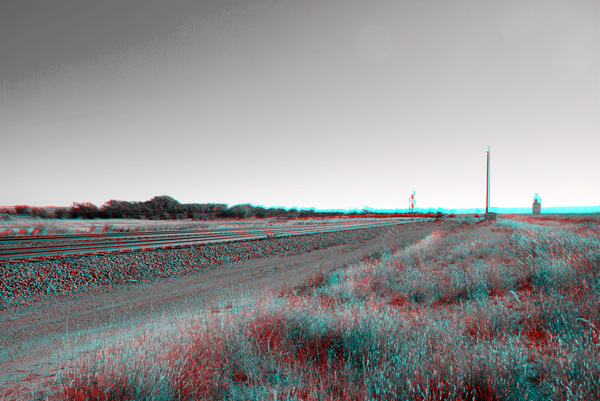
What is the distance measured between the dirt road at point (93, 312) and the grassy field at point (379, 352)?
0.62m

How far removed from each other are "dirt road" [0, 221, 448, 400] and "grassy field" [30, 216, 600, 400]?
62 centimetres

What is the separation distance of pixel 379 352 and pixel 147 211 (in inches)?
2875

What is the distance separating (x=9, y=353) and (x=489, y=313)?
8.33 metres

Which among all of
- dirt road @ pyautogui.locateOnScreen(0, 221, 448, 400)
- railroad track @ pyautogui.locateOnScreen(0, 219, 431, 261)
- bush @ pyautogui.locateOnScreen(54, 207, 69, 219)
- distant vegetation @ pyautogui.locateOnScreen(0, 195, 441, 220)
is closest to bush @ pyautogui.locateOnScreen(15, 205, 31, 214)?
distant vegetation @ pyautogui.locateOnScreen(0, 195, 441, 220)

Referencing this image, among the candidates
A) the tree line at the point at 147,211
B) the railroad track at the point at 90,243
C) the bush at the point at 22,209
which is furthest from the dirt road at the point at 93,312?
the bush at the point at 22,209

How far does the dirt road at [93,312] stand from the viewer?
167 inches

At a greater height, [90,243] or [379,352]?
[379,352]

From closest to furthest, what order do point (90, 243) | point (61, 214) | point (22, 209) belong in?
point (90, 243)
point (61, 214)
point (22, 209)

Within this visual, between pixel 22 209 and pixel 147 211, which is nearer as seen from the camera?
pixel 22 209

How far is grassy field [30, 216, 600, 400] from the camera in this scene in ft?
9.98

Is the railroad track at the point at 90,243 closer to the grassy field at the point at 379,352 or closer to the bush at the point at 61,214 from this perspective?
the grassy field at the point at 379,352

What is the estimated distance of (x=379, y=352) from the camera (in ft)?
13.1

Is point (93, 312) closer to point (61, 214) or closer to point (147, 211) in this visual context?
point (61, 214)

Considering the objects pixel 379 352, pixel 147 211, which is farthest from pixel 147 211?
pixel 379 352
